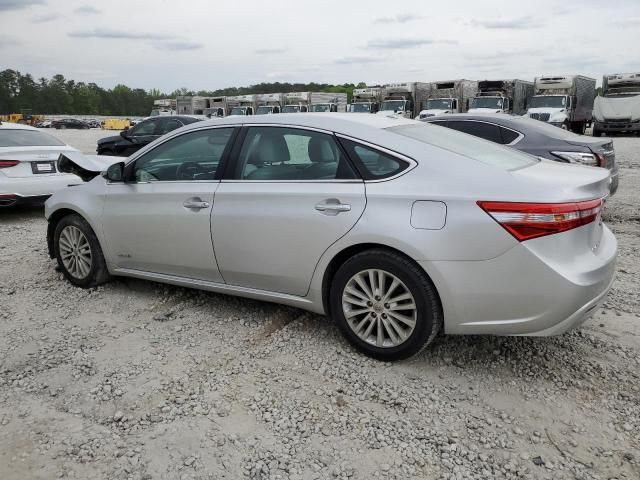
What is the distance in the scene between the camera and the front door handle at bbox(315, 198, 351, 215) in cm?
343

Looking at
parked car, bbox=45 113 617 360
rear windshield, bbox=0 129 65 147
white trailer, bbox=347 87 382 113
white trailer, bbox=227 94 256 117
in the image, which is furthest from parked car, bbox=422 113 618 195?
white trailer, bbox=227 94 256 117

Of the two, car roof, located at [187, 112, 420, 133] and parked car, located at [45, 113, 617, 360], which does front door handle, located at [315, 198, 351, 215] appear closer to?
parked car, located at [45, 113, 617, 360]

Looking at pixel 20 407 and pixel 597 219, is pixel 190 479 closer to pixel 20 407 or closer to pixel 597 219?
pixel 20 407

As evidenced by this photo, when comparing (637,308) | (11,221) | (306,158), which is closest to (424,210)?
(306,158)

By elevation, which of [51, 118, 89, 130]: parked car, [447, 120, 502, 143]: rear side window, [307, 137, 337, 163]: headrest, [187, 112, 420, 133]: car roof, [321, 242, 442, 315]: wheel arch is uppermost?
[187, 112, 420, 133]: car roof

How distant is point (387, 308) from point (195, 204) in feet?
5.41

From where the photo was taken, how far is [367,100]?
30641 mm

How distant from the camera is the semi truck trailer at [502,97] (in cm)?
2602

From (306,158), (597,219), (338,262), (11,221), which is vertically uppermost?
(306,158)

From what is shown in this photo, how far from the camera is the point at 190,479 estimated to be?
249 centimetres

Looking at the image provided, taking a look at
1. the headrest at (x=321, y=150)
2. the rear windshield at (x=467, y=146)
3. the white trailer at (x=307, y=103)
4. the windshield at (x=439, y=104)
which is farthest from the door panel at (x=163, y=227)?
the white trailer at (x=307, y=103)

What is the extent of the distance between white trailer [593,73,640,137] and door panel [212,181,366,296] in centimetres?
2695

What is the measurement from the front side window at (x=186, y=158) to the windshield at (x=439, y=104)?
24.4 meters

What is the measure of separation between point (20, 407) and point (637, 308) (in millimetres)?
4378
